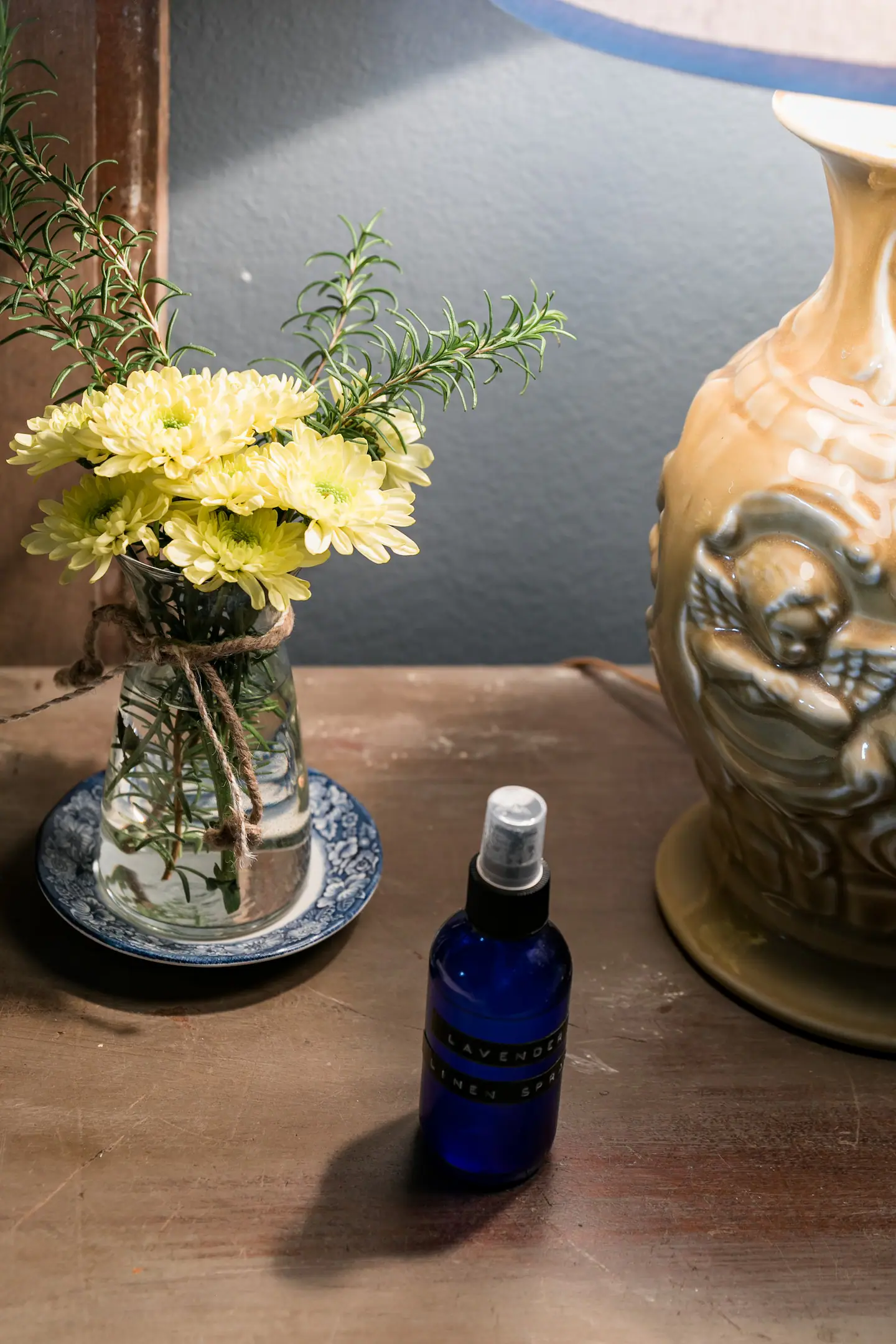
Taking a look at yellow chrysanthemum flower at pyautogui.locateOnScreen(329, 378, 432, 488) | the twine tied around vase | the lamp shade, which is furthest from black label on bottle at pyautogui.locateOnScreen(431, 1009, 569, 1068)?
the lamp shade

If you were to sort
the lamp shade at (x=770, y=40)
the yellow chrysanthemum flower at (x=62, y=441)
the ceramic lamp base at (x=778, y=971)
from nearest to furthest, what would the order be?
the lamp shade at (x=770, y=40)
the yellow chrysanthemum flower at (x=62, y=441)
the ceramic lamp base at (x=778, y=971)

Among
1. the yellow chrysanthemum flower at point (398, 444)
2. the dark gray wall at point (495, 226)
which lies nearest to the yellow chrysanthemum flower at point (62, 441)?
the yellow chrysanthemum flower at point (398, 444)

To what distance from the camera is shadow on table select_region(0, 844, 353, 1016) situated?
0.60 meters

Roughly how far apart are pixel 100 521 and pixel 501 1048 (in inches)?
10.4

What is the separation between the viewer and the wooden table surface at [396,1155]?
475 mm

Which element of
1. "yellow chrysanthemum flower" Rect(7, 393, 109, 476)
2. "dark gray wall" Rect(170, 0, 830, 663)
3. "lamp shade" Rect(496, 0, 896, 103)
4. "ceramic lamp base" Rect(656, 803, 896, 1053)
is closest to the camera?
"lamp shade" Rect(496, 0, 896, 103)

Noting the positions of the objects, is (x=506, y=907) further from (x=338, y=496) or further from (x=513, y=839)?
(x=338, y=496)

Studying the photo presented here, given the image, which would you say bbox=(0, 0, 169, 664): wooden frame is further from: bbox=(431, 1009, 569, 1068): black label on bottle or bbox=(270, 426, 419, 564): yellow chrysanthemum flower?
bbox=(431, 1009, 569, 1068): black label on bottle

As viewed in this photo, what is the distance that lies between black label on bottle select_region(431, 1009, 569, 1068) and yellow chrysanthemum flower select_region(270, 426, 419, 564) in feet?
0.62

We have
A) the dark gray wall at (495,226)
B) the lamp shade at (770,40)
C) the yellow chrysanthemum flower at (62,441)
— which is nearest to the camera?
the lamp shade at (770,40)

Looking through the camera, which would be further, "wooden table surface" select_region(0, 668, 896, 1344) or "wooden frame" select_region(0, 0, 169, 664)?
"wooden frame" select_region(0, 0, 169, 664)

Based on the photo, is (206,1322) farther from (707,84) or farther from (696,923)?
(707,84)

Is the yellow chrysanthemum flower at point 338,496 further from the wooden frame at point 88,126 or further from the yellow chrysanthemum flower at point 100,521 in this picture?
the wooden frame at point 88,126

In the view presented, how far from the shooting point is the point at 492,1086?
0.50m
